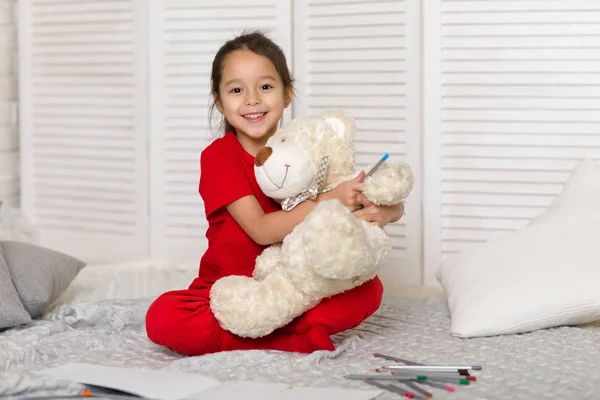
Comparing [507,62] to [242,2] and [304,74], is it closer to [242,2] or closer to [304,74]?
[304,74]

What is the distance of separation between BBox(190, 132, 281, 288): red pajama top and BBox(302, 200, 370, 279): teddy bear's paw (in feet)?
0.85

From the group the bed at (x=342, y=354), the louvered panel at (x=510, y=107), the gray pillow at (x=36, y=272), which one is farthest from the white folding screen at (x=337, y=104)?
the gray pillow at (x=36, y=272)

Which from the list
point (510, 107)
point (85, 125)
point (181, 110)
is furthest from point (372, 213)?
point (85, 125)

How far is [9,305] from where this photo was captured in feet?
5.83

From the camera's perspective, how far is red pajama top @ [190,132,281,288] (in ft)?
5.51

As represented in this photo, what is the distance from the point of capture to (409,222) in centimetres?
262

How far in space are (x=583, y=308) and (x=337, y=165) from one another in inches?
22.2

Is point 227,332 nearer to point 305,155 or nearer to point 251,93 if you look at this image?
point 305,155

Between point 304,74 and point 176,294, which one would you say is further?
point 304,74

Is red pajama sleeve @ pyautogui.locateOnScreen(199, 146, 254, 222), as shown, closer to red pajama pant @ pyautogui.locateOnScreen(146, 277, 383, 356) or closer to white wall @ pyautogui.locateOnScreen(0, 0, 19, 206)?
red pajama pant @ pyautogui.locateOnScreen(146, 277, 383, 356)

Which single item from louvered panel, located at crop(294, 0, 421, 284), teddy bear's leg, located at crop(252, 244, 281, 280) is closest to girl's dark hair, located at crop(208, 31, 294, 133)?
teddy bear's leg, located at crop(252, 244, 281, 280)

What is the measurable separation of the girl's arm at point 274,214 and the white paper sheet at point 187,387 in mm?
342

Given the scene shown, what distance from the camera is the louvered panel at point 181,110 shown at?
111 inches

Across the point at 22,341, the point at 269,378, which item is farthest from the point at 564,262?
the point at 22,341
